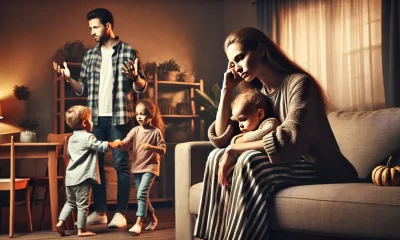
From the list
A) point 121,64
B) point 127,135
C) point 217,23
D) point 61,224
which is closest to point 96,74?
point 121,64

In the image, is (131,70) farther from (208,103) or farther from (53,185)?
(208,103)

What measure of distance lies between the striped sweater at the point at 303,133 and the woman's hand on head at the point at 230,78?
0.45 feet

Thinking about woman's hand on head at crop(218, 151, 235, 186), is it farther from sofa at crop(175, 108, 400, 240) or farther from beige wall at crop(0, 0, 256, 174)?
beige wall at crop(0, 0, 256, 174)

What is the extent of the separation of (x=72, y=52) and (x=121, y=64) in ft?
6.57

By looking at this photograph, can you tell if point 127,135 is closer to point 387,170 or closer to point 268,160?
point 268,160

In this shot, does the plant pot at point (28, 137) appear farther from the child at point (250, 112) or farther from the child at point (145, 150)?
the child at point (250, 112)

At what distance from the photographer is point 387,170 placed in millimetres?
2115

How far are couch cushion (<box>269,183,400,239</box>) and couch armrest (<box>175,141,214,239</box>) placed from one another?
680 mm

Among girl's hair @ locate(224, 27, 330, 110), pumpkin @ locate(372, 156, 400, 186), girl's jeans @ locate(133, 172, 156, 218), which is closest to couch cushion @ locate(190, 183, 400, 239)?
pumpkin @ locate(372, 156, 400, 186)

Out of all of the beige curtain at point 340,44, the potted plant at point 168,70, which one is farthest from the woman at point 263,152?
the potted plant at point 168,70

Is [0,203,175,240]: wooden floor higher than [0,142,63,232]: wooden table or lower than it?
lower

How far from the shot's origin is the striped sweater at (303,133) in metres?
2.10

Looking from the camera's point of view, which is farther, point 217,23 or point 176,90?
point 217,23

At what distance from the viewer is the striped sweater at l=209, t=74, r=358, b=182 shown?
2102 mm
